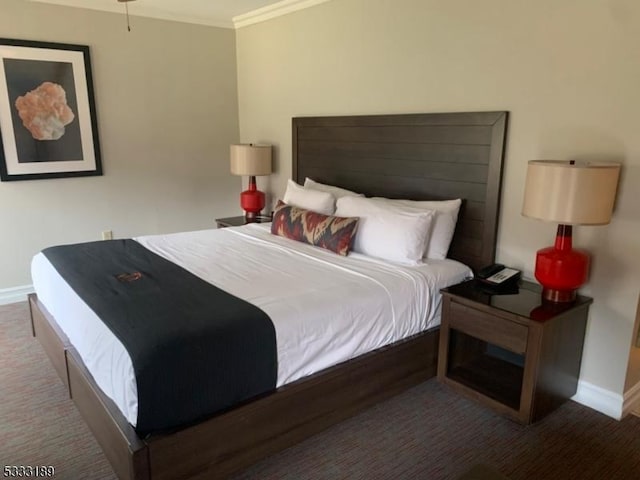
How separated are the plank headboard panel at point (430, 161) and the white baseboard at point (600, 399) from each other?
89cm

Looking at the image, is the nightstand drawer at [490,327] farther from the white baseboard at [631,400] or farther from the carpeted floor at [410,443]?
the white baseboard at [631,400]

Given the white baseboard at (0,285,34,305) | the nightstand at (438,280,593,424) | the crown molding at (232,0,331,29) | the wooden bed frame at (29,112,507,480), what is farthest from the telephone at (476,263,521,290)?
the white baseboard at (0,285,34,305)

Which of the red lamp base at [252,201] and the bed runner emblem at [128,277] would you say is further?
the red lamp base at [252,201]

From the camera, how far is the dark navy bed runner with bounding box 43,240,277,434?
1.72m

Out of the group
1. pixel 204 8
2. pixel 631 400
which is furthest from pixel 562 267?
pixel 204 8

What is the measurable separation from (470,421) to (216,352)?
141cm

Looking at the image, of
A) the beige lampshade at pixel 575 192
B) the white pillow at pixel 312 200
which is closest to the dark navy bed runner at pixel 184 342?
the white pillow at pixel 312 200

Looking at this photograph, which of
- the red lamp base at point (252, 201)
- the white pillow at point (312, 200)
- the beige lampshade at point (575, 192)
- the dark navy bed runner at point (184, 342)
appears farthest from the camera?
the red lamp base at point (252, 201)

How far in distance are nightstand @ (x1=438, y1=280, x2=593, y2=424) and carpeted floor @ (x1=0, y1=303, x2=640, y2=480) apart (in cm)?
11

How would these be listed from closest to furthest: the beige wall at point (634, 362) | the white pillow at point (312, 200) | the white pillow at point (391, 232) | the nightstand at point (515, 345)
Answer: the nightstand at point (515, 345) < the beige wall at point (634, 362) < the white pillow at point (391, 232) < the white pillow at point (312, 200)

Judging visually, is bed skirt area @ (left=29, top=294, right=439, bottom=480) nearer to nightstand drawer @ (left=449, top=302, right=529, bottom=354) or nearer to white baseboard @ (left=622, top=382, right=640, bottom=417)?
nightstand drawer @ (left=449, top=302, right=529, bottom=354)

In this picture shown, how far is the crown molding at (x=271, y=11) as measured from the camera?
3938mm

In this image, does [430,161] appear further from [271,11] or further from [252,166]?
[271,11]

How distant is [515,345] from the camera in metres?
2.28
